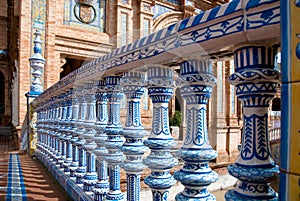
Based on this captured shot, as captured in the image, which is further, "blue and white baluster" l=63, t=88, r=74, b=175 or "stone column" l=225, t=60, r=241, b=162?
"stone column" l=225, t=60, r=241, b=162

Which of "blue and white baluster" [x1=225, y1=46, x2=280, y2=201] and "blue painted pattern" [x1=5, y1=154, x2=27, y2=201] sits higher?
"blue and white baluster" [x1=225, y1=46, x2=280, y2=201]

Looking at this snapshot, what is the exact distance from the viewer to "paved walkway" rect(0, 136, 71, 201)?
9.14 feet

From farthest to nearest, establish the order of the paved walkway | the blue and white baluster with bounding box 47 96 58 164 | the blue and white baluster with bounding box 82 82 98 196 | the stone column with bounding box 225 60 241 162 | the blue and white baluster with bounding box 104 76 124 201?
the stone column with bounding box 225 60 241 162
the blue and white baluster with bounding box 47 96 58 164
the paved walkway
the blue and white baluster with bounding box 82 82 98 196
the blue and white baluster with bounding box 104 76 124 201

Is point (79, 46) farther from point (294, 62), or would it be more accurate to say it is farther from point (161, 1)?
point (294, 62)

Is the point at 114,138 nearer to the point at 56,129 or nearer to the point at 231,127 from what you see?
the point at 56,129

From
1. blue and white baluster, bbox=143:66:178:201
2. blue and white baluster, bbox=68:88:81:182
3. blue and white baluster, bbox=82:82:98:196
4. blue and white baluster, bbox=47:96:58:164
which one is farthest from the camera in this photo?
blue and white baluster, bbox=47:96:58:164

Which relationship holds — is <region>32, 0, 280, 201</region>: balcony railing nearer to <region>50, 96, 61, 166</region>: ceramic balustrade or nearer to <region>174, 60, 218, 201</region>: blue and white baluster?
<region>174, 60, 218, 201</region>: blue and white baluster

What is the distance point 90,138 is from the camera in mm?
2227

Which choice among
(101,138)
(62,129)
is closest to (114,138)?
(101,138)

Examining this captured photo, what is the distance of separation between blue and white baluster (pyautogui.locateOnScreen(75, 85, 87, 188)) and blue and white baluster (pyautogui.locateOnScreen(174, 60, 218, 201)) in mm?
1444

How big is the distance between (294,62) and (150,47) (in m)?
0.73

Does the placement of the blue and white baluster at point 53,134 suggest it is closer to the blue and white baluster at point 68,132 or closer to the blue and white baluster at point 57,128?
the blue and white baluster at point 57,128

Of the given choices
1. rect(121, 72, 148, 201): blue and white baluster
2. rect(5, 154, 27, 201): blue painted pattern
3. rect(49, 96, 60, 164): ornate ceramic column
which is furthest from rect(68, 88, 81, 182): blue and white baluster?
rect(121, 72, 148, 201): blue and white baluster

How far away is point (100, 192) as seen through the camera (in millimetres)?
2008
